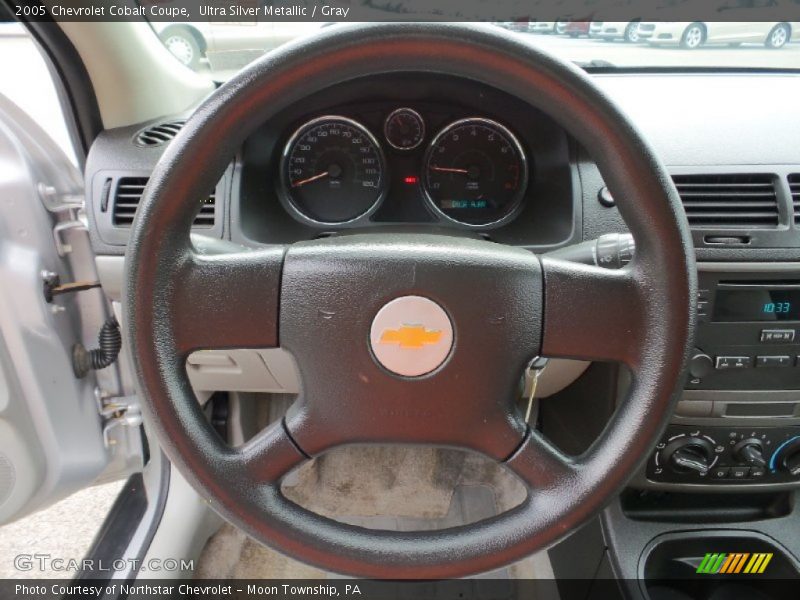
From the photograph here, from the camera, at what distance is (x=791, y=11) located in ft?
4.42

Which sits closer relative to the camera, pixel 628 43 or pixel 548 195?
pixel 548 195

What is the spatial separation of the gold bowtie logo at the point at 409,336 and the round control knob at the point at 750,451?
0.84 meters

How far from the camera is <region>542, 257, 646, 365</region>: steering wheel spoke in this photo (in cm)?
72

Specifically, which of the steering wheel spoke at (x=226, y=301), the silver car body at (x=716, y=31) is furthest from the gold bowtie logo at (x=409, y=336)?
the silver car body at (x=716, y=31)

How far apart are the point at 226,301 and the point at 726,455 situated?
1045 millimetres

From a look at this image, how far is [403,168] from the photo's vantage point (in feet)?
4.19

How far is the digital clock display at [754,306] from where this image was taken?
3.72 feet

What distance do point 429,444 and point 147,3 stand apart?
40.0 inches

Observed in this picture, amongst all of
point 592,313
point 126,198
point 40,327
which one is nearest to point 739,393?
point 592,313

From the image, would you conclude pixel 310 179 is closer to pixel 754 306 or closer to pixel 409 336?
pixel 409 336

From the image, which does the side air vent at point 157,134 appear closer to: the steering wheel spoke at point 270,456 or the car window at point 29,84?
the car window at point 29,84

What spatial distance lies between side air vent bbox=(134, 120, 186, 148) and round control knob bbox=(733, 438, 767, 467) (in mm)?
1244

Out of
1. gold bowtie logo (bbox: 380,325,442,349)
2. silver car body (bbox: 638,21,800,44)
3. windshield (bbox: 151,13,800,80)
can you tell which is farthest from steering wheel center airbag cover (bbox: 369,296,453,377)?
silver car body (bbox: 638,21,800,44)

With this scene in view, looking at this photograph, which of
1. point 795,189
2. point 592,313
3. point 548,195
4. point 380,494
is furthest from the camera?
point 380,494
